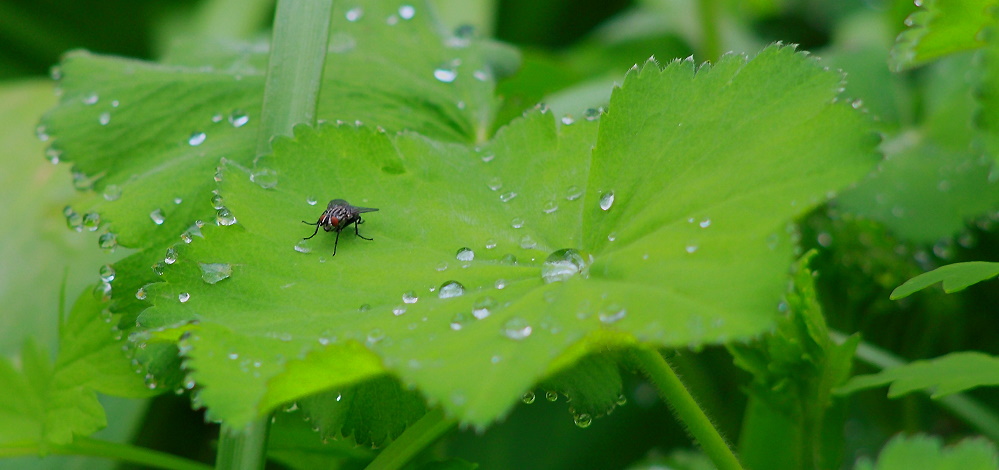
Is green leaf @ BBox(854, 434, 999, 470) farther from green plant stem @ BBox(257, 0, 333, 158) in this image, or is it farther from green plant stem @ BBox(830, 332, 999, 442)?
green plant stem @ BBox(257, 0, 333, 158)

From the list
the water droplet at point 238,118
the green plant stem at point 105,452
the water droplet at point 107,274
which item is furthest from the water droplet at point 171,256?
the water droplet at point 238,118

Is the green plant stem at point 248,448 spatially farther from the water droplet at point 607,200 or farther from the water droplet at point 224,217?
the water droplet at point 607,200

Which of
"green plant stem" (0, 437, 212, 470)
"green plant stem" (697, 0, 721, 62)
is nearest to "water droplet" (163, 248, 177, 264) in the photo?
"green plant stem" (0, 437, 212, 470)

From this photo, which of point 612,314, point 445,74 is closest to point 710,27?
point 445,74

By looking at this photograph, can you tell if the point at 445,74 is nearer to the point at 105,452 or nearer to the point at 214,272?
the point at 214,272

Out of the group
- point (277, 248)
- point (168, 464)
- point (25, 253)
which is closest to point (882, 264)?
point (277, 248)

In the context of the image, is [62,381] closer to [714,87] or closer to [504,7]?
[714,87]
